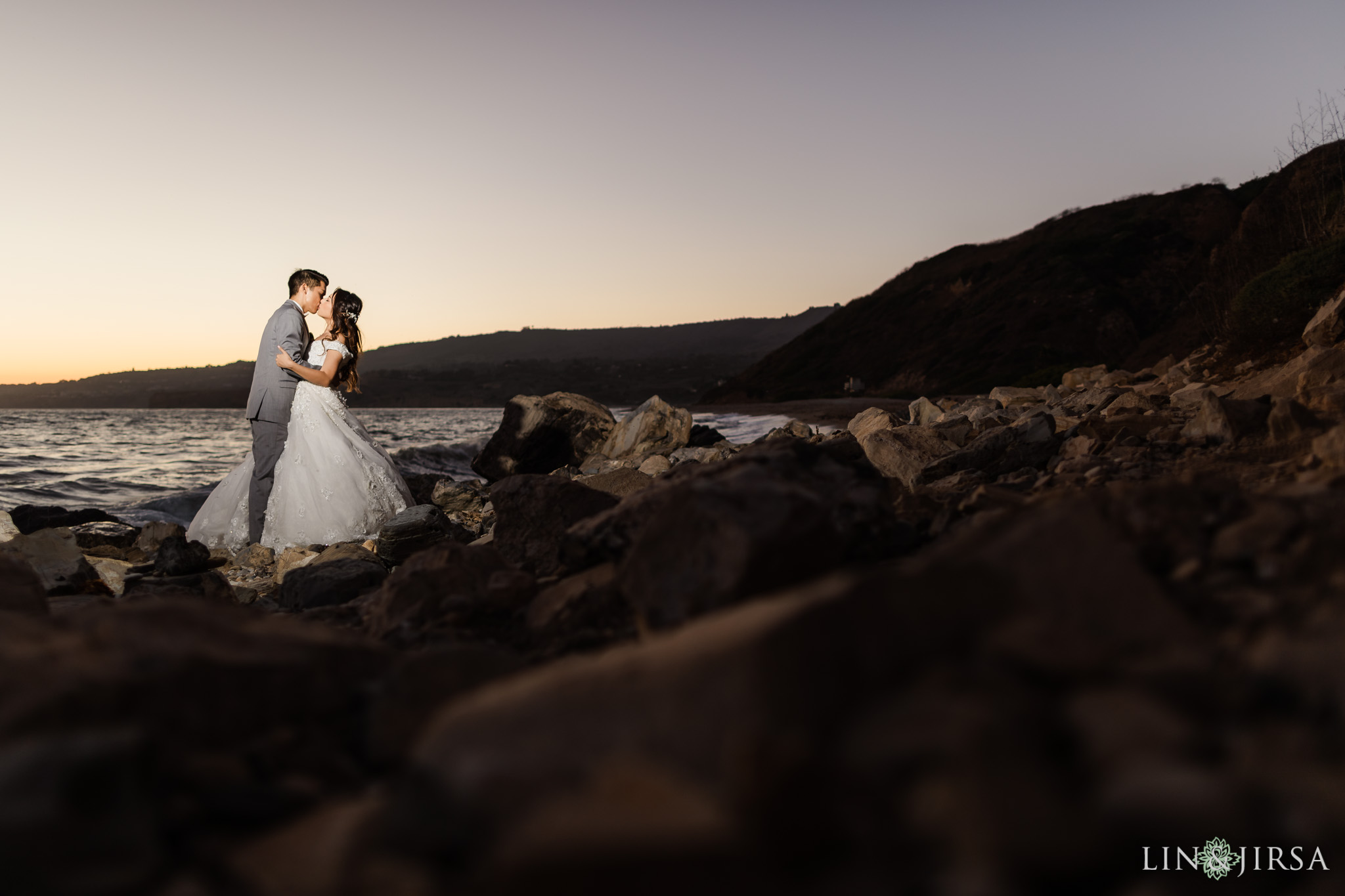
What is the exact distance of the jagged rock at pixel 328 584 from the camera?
3.38m

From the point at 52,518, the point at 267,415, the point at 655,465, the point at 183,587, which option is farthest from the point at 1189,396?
the point at 52,518

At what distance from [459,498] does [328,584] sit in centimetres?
571

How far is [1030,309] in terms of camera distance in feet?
125

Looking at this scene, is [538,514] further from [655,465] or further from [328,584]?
[655,465]

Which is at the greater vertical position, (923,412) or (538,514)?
(923,412)

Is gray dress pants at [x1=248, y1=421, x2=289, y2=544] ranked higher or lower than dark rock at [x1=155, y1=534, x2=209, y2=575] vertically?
higher

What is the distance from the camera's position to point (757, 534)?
1543 millimetres

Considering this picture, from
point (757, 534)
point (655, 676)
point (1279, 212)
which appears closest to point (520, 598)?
point (757, 534)

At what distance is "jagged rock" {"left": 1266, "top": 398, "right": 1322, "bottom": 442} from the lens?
2650mm

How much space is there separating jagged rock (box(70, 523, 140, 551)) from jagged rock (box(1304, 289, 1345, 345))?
9.28 meters

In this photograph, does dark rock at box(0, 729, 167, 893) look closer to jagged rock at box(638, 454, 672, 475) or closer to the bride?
the bride

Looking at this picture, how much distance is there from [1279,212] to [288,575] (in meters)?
19.8

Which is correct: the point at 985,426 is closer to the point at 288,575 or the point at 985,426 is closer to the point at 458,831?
the point at 288,575

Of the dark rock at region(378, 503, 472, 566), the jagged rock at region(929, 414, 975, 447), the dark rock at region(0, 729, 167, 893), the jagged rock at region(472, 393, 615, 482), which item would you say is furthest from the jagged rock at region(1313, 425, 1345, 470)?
the jagged rock at region(472, 393, 615, 482)
